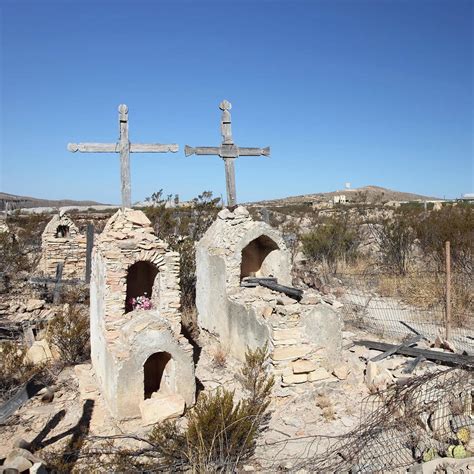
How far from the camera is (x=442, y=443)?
5.15m

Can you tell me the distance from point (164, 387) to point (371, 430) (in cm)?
355

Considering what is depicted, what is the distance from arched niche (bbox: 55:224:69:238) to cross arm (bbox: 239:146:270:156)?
8.75m

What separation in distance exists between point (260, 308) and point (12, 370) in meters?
4.46

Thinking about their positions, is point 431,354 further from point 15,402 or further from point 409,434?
point 15,402

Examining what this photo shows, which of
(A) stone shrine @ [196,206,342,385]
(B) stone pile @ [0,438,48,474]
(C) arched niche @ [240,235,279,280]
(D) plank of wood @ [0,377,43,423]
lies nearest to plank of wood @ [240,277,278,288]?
(A) stone shrine @ [196,206,342,385]

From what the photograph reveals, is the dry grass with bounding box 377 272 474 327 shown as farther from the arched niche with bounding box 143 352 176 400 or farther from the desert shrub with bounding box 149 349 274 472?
the desert shrub with bounding box 149 349 274 472

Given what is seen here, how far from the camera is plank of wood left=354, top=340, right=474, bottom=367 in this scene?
23.1ft

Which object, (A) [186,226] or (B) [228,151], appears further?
(A) [186,226]

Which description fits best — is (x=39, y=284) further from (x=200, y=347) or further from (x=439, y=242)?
(x=439, y=242)

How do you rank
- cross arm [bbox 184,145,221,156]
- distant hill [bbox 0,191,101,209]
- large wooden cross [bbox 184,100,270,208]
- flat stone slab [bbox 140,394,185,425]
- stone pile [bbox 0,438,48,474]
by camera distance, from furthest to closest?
distant hill [bbox 0,191,101,209] → large wooden cross [bbox 184,100,270,208] → cross arm [bbox 184,145,221,156] → flat stone slab [bbox 140,394,185,425] → stone pile [bbox 0,438,48,474]

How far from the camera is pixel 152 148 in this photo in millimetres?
8586

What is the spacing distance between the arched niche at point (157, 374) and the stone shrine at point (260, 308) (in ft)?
5.31

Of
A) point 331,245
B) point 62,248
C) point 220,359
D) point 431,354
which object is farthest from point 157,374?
point 331,245

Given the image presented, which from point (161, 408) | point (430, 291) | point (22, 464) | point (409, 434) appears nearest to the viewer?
point (22, 464)
